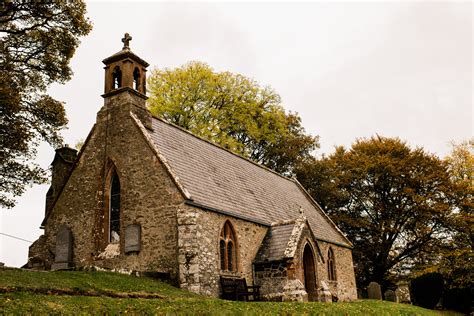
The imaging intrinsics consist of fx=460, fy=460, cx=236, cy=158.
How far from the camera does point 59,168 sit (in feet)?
77.8

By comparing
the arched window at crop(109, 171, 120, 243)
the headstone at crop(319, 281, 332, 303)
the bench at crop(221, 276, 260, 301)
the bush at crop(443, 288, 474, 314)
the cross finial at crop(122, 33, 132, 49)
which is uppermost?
the cross finial at crop(122, 33, 132, 49)

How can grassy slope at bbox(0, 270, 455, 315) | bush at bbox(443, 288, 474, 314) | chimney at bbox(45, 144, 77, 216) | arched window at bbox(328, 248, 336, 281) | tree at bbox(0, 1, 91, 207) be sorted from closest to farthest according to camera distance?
grassy slope at bbox(0, 270, 455, 315), tree at bbox(0, 1, 91, 207), chimney at bbox(45, 144, 77, 216), arched window at bbox(328, 248, 336, 281), bush at bbox(443, 288, 474, 314)

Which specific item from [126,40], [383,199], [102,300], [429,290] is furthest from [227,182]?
[383,199]

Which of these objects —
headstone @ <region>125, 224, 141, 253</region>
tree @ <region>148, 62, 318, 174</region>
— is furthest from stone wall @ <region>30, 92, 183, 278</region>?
tree @ <region>148, 62, 318, 174</region>

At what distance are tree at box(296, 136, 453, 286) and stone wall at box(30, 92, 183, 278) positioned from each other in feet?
83.4

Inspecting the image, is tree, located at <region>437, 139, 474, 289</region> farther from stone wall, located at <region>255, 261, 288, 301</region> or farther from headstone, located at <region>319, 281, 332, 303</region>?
stone wall, located at <region>255, 261, 288, 301</region>

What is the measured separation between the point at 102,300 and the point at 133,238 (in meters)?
7.61

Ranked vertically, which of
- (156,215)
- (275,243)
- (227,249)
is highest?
(156,215)

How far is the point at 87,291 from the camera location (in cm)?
1263

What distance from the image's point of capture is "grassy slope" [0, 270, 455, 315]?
10016 mm

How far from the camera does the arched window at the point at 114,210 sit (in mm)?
20328

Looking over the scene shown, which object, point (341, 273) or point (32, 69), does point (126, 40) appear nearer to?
point (32, 69)

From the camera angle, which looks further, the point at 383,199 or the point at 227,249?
the point at 383,199

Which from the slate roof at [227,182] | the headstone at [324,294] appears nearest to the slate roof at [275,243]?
the slate roof at [227,182]
